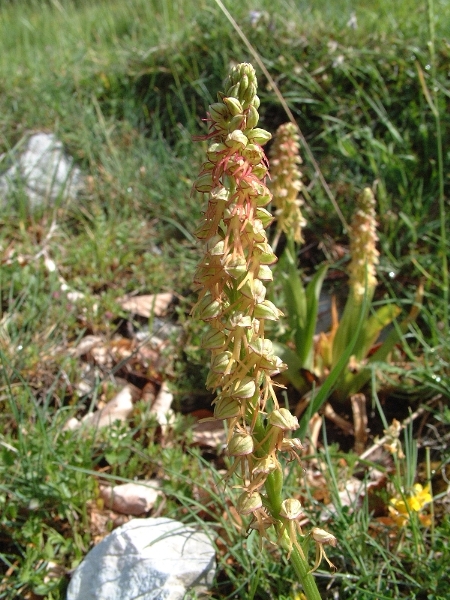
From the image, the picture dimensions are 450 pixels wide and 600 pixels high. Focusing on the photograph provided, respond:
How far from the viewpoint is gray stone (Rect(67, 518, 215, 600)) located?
1.69m

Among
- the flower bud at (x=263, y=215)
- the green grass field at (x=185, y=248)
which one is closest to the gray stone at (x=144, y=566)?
the green grass field at (x=185, y=248)

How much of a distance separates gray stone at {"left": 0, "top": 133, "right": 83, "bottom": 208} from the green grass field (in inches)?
3.1

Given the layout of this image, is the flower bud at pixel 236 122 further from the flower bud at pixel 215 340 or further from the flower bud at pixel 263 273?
the flower bud at pixel 215 340

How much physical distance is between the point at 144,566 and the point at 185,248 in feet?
6.38

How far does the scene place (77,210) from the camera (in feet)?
11.8

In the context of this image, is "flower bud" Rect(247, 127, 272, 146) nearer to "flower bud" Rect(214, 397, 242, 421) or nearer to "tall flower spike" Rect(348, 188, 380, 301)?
"flower bud" Rect(214, 397, 242, 421)

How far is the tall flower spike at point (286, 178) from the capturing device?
2.34 m

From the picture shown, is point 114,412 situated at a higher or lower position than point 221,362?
lower

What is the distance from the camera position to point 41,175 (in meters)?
3.72

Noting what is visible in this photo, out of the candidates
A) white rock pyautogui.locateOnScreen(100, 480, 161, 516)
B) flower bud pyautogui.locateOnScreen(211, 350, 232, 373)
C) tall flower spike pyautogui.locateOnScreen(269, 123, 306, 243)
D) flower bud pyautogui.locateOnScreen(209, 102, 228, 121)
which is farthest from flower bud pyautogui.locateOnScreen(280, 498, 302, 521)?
tall flower spike pyautogui.locateOnScreen(269, 123, 306, 243)

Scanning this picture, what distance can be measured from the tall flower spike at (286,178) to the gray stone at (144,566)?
1242mm

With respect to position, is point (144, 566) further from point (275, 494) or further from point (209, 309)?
point (209, 309)

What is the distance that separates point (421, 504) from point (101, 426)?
1.20 m

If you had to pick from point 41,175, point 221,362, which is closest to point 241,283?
point 221,362
